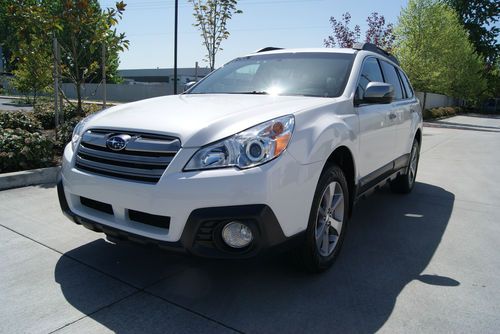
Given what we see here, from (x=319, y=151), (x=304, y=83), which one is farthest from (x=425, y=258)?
(x=304, y=83)

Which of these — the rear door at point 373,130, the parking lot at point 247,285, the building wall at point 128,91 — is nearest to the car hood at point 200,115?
the rear door at point 373,130

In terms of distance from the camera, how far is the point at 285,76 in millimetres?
4016

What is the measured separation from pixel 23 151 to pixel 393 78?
4.91 m

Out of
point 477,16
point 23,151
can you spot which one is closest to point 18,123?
point 23,151

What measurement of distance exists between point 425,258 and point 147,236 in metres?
2.43

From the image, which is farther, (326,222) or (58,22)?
(58,22)

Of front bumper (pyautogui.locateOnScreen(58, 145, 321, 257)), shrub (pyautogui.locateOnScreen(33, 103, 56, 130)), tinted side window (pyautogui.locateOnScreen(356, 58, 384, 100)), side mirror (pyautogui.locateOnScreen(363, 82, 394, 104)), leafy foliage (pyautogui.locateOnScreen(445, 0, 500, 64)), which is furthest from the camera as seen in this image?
leafy foliage (pyautogui.locateOnScreen(445, 0, 500, 64))

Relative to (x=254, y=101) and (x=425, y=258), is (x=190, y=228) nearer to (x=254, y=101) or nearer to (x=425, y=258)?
(x=254, y=101)

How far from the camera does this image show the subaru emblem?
2721 mm

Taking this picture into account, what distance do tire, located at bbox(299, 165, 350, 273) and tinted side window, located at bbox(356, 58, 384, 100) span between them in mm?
961

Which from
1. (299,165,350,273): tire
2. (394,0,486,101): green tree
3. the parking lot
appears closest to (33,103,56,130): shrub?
the parking lot

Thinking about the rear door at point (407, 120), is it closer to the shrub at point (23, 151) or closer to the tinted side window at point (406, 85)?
the tinted side window at point (406, 85)

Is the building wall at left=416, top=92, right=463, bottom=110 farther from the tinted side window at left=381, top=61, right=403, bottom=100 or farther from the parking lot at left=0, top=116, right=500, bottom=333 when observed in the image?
the parking lot at left=0, top=116, right=500, bottom=333

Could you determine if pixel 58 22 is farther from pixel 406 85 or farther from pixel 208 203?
pixel 208 203
